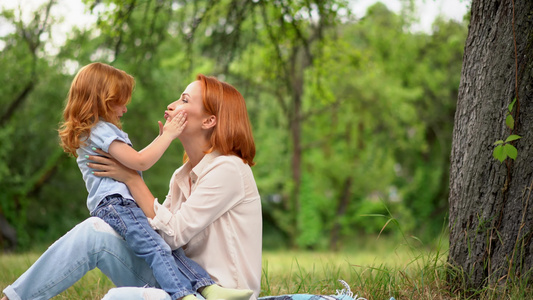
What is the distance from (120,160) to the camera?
9.12ft

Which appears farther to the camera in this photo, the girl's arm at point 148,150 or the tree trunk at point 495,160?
the tree trunk at point 495,160

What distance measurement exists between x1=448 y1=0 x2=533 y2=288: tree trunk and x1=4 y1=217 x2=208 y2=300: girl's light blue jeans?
1757 millimetres

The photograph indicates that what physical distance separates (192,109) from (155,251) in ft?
2.52

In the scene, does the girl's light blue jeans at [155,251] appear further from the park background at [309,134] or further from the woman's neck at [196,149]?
the park background at [309,134]

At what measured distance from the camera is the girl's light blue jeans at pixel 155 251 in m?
2.52

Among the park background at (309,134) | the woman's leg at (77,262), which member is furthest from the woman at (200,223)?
the park background at (309,134)

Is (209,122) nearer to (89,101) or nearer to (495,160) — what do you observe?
(89,101)

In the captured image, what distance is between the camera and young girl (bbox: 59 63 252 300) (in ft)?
8.34

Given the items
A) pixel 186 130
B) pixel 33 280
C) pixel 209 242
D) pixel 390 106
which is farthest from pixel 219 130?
pixel 390 106

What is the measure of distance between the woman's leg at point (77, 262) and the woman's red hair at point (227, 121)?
2.22ft

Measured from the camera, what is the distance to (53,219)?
16.2 m

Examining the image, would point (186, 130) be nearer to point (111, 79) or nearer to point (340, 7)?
point (111, 79)

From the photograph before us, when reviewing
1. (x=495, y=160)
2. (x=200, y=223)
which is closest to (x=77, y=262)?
(x=200, y=223)

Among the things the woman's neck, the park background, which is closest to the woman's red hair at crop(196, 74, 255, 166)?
the woman's neck
